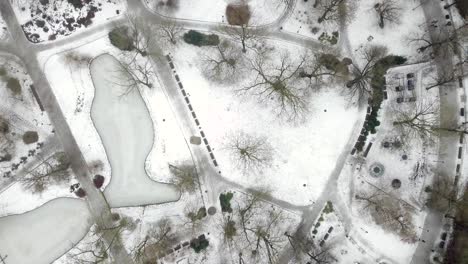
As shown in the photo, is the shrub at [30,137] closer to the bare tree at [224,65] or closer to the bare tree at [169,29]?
the bare tree at [169,29]

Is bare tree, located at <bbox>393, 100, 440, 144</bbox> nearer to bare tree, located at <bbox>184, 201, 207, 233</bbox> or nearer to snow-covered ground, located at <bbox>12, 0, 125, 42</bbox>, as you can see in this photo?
bare tree, located at <bbox>184, 201, 207, 233</bbox>

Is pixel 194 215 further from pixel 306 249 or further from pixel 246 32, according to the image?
pixel 246 32

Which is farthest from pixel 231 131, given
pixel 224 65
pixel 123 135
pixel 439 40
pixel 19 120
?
pixel 439 40

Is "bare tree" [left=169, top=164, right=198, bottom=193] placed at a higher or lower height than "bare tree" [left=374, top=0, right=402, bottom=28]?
lower

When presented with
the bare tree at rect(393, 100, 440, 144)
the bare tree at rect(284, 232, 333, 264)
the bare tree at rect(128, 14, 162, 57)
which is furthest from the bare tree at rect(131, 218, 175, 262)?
the bare tree at rect(393, 100, 440, 144)

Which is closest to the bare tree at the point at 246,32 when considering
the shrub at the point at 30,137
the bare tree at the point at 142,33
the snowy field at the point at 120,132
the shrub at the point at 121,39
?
the bare tree at the point at 142,33

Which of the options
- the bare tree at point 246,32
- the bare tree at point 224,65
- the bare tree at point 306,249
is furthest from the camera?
the bare tree at point 246,32

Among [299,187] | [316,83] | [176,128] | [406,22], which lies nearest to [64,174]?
[176,128]
